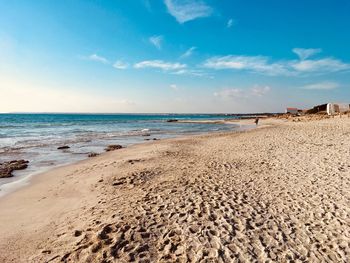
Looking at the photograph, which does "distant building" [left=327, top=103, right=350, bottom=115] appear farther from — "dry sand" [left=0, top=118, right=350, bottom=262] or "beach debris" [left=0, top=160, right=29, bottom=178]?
"beach debris" [left=0, top=160, right=29, bottom=178]

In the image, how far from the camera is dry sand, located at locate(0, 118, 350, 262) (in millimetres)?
5566

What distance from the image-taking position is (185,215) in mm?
7188

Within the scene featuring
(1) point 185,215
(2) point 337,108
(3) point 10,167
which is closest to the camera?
(1) point 185,215

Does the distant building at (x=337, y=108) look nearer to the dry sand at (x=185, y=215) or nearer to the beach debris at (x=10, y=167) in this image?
the dry sand at (x=185, y=215)

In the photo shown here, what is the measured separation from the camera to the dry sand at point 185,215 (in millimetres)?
5566

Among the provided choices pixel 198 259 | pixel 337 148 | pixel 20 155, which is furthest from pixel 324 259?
pixel 20 155

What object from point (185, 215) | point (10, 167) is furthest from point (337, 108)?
point (10, 167)

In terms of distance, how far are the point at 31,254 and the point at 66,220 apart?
5.52ft

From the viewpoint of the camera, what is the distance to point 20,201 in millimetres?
9305

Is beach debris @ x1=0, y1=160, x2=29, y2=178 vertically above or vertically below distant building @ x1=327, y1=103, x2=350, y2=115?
below

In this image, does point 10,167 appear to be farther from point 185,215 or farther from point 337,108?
point 337,108

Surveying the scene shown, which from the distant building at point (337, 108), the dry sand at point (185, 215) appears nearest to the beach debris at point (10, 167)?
the dry sand at point (185, 215)

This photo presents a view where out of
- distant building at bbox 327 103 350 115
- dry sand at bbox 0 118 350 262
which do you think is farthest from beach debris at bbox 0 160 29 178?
distant building at bbox 327 103 350 115

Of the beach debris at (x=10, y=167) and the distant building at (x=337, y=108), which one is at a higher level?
the distant building at (x=337, y=108)
